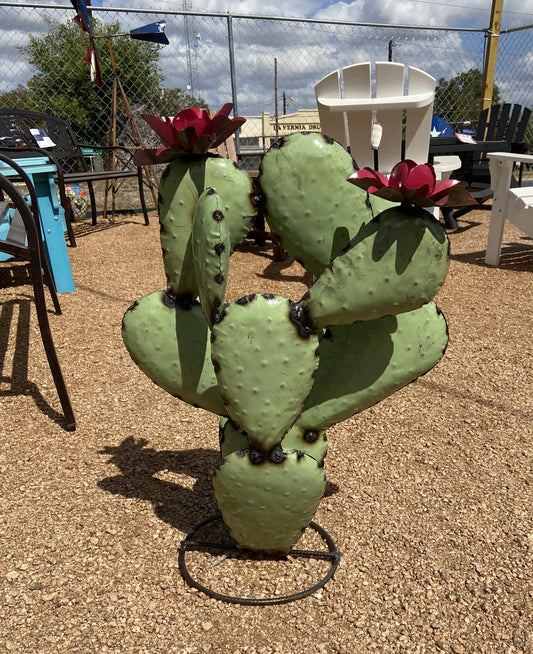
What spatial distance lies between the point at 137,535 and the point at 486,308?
248 cm

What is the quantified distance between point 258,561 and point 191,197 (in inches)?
35.7

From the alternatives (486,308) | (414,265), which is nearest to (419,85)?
(486,308)

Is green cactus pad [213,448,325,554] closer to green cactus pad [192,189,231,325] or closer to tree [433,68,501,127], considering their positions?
green cactus pad [192,189,231,325]

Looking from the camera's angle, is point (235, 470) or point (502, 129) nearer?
point (235, 470)

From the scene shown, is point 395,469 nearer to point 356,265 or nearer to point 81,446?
point 356,265

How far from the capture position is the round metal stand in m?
1.21

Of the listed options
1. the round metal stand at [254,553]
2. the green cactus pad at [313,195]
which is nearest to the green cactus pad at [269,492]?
the round metal stand at [254,553]

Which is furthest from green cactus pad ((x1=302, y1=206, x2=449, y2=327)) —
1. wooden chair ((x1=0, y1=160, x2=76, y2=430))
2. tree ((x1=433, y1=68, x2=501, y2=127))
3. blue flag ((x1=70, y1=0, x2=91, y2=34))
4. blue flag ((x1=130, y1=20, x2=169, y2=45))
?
tree ((x1=433, y1=68, x2=501, y2=127))

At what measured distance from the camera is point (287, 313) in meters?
1.06

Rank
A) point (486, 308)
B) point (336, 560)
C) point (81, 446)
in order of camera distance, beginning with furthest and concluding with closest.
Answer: point (486, 308) < point (81, 446) < point (336, 560)

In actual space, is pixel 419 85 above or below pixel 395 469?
above

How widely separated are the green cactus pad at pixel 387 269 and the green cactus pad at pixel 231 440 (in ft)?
1.22

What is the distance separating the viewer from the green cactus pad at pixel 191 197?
3.66 feet

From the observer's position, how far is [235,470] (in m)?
1.16
